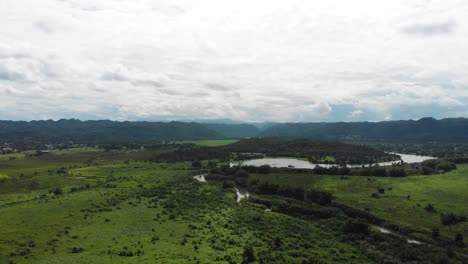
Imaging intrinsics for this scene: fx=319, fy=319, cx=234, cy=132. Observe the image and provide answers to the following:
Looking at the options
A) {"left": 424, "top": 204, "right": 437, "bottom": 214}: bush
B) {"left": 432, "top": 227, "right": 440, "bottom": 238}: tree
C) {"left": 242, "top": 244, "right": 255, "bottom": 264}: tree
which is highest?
{"left": 242, "top": 244, "right": 255, "bottom": 264}: tree

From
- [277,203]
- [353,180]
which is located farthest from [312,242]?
[353,180]

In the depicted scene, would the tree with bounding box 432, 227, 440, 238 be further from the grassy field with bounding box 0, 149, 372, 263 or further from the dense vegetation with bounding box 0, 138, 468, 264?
the grassy field with bounding box 0, 149, 372, 263

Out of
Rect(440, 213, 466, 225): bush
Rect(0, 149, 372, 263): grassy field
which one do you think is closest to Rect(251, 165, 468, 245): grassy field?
Rect(440, 213, 466, 225): bush

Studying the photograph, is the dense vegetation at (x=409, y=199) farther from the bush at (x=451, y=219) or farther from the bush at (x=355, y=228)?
the bush at (x=355, y=228)

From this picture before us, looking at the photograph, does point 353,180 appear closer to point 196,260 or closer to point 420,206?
point 420,206

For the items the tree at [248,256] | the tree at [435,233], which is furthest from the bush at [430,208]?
the tree at [248,256]

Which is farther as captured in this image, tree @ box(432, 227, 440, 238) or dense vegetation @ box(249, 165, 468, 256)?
dense vegetation @ box(249, 165, 468, 256)
